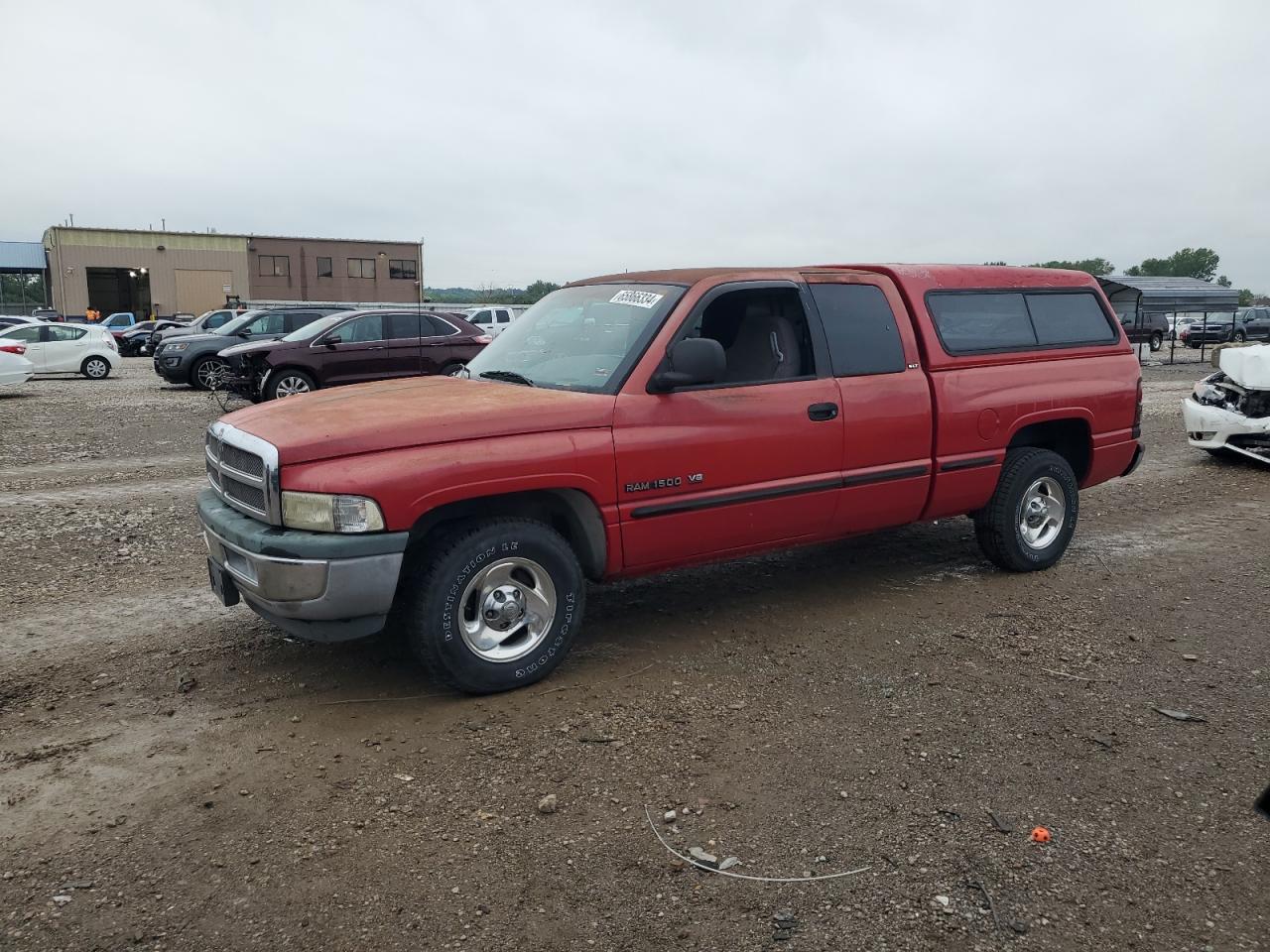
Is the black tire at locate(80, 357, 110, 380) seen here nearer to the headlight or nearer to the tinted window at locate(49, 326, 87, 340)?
the tinted window at locate(49, 326, 87, 340)

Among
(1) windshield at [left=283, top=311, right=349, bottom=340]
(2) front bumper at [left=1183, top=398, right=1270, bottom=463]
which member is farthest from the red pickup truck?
(1) windshield at [left=283, top=311, right=349, bottom=340]

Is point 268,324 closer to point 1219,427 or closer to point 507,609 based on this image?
point 1219,427

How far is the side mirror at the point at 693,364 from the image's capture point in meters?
4.59

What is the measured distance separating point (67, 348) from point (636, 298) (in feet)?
74.3

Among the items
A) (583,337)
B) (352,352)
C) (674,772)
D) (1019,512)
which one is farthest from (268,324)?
(674,772)

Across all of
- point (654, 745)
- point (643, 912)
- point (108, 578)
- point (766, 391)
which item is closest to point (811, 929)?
point (643, 912)

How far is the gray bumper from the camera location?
12.9 ft

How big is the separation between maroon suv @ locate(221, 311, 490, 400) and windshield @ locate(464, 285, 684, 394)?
1003 centimetres

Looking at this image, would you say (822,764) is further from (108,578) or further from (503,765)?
(108,578)

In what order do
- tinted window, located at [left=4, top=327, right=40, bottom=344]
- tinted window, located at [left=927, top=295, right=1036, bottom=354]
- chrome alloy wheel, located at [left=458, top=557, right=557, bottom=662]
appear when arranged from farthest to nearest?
tinted window, located at [left=4, top=327, right=40, bottom=344]
tinted window, located at [left=927, top=295, right=1036, bottom=354]
chrome alloy wheel, located at [left=458, top=557, right=557, bottom=662]

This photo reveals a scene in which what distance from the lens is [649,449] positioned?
15.3 ft

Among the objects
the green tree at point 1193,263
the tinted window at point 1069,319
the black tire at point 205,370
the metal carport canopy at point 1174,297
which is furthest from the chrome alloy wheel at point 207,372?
the green tree at point 1193,263

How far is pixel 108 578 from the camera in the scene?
6.29 metres

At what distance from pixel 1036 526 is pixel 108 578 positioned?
238 inches
